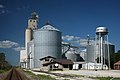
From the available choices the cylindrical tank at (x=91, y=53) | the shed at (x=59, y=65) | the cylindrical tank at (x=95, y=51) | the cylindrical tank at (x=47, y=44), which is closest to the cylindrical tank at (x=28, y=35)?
the cylindrical tank at (x=47, y=44)

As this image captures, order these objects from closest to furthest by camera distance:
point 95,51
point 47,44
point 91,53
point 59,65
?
point 59,65 < point 47,44 < point 95,51 < point 91,53

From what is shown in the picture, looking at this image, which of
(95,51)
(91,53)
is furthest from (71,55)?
(95,51)

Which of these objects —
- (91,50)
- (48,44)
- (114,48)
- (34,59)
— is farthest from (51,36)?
(114,48)

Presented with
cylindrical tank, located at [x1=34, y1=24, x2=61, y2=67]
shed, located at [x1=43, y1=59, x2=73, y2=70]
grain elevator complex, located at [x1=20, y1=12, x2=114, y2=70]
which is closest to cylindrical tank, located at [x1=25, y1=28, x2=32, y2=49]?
grain elevator complex, located at [x1=20, y1=12, x2=114, y2=70]

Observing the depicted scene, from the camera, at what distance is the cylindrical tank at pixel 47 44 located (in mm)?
126688

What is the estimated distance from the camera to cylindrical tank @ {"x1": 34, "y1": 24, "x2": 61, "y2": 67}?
126688 mm

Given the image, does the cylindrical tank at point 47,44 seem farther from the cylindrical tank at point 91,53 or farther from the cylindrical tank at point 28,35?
the cylindrical tank at point 28,35

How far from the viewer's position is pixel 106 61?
127 metres

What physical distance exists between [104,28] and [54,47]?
1133 inches

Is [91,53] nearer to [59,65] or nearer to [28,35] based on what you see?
[59,65]

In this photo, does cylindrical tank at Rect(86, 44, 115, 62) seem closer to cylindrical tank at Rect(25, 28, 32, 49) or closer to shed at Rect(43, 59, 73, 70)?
shed at Rect(43, 59, 73, 70)

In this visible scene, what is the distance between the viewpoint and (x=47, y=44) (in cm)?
12706

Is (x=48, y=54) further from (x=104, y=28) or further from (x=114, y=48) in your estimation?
(x=114, y=48)

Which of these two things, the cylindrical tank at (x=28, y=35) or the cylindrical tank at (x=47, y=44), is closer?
the cylindrical tank at (x=47, y=44)
